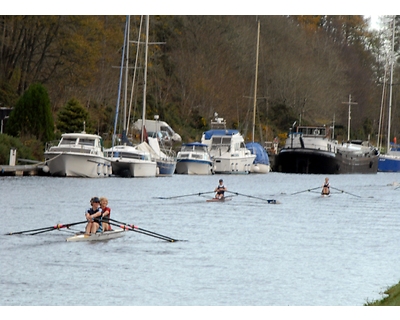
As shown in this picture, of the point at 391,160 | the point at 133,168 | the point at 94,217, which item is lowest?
the point at 94,217

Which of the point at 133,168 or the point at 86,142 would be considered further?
the point at 133,168

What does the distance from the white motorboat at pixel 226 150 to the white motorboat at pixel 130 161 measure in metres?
14.8

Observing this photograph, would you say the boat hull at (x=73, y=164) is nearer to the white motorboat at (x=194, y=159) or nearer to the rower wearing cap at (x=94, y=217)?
the white motorboat at (x=194, y=159)

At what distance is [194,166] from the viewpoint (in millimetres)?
80250

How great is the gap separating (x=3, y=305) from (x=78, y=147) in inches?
1569

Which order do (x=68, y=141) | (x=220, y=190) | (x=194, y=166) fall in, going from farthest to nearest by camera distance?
(x=194, y=166), (x=68, y=141), (x=220, y=190)

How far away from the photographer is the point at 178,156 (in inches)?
3201

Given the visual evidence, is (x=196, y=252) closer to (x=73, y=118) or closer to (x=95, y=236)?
(x=95, y=236)

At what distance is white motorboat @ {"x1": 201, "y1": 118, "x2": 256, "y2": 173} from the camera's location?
85125 millimetres

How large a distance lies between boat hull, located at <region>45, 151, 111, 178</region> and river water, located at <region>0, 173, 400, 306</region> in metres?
2.11

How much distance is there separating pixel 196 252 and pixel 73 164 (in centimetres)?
3067

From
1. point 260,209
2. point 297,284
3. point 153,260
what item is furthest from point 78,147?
point 297,284

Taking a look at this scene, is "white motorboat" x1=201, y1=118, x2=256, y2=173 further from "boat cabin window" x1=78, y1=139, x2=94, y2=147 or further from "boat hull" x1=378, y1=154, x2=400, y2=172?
"boat hull" x1=378, y1=154, x2=400, y2=172

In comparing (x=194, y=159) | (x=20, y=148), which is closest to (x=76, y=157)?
(x=20, y=148)
